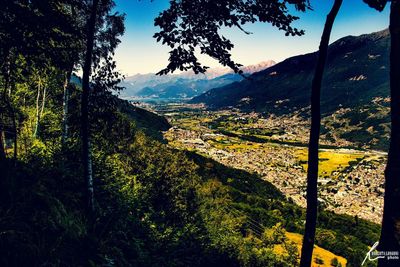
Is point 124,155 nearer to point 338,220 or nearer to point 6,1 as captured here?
point 6,1

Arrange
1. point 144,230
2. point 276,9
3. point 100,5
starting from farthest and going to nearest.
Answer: point 144,230 → point 100,5 → point 276,9

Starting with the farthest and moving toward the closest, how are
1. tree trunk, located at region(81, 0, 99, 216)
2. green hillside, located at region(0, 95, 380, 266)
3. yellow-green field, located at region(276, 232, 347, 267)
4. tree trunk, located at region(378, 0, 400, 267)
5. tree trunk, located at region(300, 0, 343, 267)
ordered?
yellow-green field, located at region(276, 232, 347, 267) < tree trunk, located at region(81, 0, 99, 216) < green hillside, located at region(0, 95, 380, 266) < tree trunk, located at region(300, 0, 343, 267) < tree trunk, located at region(378, 0, 400, 267)

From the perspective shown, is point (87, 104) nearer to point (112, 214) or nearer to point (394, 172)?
point (112, 214)

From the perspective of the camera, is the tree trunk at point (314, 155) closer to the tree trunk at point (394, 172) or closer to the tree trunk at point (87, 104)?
the tree trunk at point (394, 172)

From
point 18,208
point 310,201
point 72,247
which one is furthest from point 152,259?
point 310,201

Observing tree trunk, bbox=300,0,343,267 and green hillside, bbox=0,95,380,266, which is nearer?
tree trunk, bbox=300,0,343,267

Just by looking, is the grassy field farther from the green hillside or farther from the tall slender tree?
the tall slender tree

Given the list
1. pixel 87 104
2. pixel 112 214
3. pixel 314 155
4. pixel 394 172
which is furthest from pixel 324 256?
pixel 394 172

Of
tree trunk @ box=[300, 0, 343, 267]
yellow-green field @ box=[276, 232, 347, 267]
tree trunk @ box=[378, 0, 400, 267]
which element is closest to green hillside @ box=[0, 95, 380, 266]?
tree trunk @ box=[300, 0, 343, 267]
